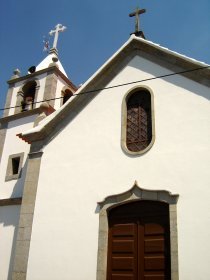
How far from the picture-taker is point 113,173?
896 centimetres

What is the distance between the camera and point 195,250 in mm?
7297

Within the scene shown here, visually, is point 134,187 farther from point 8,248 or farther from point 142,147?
point 8,248

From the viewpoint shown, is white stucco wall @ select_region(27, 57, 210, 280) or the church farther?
the church

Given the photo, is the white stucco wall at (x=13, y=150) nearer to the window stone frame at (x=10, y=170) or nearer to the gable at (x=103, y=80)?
the window stone frame at (x=10, y=170)

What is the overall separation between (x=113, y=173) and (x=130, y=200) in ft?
2.83

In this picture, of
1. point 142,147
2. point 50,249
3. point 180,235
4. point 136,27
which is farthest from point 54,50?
point 180,235

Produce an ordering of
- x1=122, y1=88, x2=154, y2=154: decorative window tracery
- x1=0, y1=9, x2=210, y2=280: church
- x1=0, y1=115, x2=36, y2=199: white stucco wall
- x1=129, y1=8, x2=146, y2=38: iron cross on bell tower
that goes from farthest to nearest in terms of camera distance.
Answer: x1=0, y1=115, x2=36, y2=199: white stucco wall
x1=129, y1=8, x2=146, y2=38: iron cross on bell tower
x1=122, y1=88, x2=154, y2=154: decorative window tracery
x1=0, y1=9, x2=210, y2=280: church

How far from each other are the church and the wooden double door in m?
0.02

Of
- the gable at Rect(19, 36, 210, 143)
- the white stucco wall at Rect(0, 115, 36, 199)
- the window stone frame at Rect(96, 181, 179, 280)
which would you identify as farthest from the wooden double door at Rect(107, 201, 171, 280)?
the white stucco wall at Rect(0, 115, 36, 199)

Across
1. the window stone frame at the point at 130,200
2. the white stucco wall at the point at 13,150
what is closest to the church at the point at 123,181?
the window stone frame at the point at 130,200

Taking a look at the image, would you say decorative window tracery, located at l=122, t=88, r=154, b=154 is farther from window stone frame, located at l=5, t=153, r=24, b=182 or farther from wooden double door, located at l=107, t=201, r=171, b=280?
window stone frame, located at l=5, t=153, r=24, b=182

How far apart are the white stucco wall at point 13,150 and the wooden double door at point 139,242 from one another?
457 cm

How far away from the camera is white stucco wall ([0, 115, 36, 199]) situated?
40.0ft

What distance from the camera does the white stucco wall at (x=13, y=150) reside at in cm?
1218
